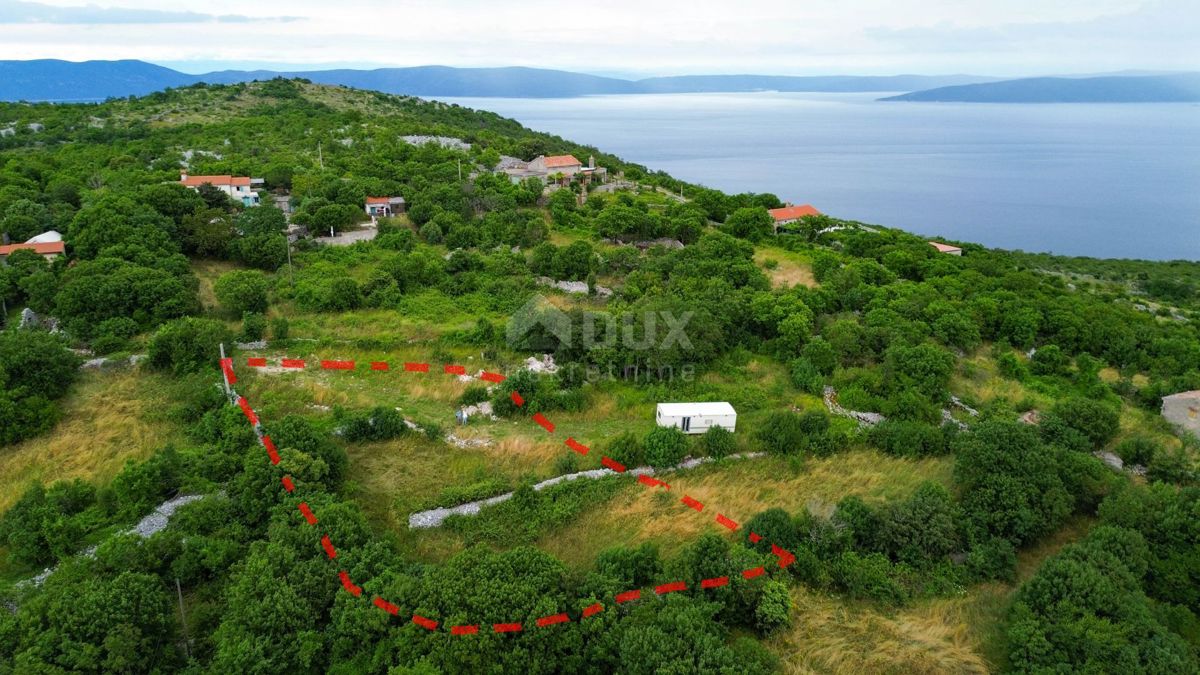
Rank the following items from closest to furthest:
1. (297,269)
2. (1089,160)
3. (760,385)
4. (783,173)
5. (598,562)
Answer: (598,562)
(760,385)
(297,269)
(783,173)
(1089,160)

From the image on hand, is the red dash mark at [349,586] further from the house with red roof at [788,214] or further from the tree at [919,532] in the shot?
the house with red roof at [788,214]

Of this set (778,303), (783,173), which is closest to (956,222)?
(783,173)

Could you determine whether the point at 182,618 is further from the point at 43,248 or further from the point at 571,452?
the point at 43,248

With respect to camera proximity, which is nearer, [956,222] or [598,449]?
[598,449]

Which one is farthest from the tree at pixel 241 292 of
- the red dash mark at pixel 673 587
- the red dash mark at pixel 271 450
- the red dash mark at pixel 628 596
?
the red dash mark at pixel 673 587

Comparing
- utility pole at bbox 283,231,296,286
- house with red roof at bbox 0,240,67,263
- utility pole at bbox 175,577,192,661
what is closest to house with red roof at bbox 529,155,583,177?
utility pole at bbox 283,231,296,286

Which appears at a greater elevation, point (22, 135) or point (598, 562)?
point (22, 135)

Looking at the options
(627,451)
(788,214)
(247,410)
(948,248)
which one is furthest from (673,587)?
(948,248)

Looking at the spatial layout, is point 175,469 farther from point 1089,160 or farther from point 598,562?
point 1089,160
